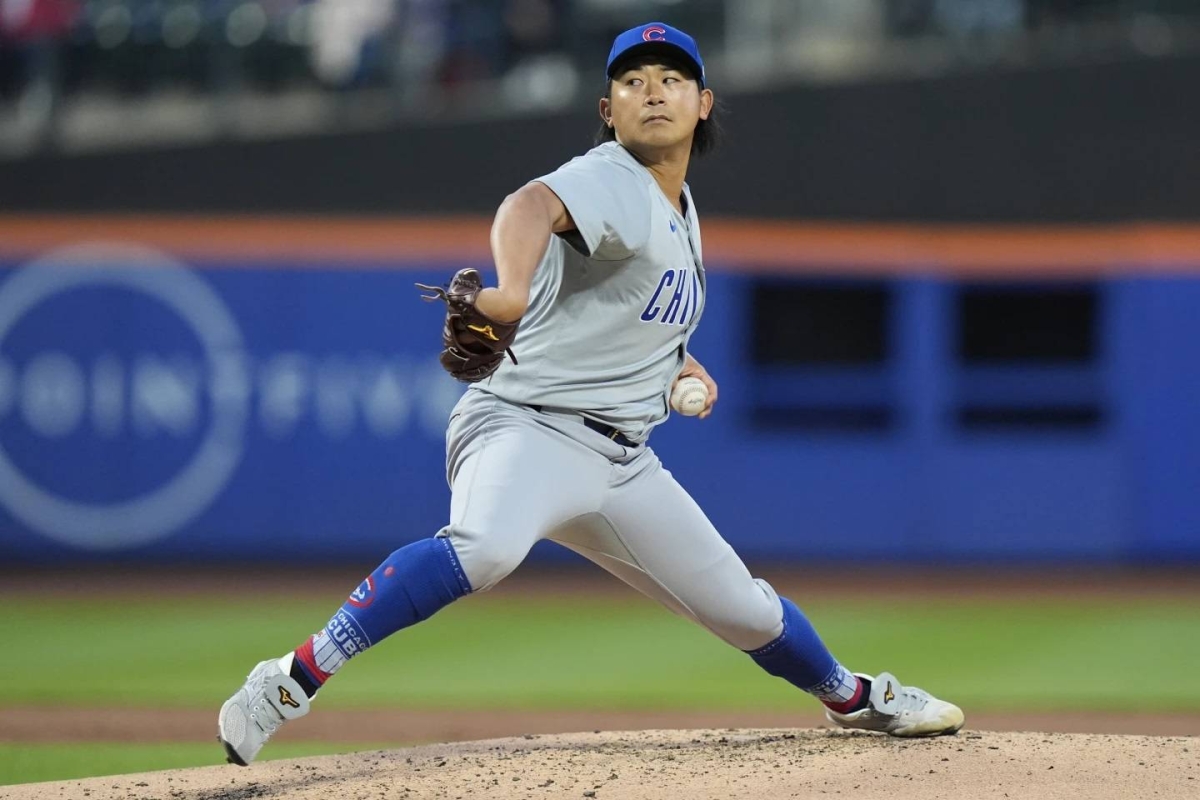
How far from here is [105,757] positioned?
5.09 meters

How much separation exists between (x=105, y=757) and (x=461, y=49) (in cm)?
736

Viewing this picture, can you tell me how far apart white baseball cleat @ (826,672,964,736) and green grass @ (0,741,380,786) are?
5.44ft

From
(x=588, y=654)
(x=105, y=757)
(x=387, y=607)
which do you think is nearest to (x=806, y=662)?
(x=387, y=607)

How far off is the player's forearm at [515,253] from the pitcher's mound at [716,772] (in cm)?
120

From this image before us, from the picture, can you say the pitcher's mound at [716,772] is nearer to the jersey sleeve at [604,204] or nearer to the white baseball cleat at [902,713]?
the white baseball cleat at [902,713]

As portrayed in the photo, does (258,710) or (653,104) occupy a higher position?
(653,104)

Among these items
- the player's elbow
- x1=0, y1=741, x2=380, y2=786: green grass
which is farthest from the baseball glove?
x1=0, y1=741, x2=380, y2=786: green grass

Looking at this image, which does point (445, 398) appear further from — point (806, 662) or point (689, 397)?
point (689, 397)

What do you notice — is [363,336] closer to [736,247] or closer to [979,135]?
[736,247]

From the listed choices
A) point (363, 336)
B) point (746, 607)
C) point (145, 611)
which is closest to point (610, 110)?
point (746, 607)

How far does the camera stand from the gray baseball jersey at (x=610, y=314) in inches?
139

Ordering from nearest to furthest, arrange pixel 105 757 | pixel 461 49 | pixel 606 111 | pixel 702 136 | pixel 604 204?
pixel 604 204, pixel 606 111, pixel 702 136, pixel 105 757, pixel 461 49

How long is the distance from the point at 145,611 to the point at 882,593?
171 inches

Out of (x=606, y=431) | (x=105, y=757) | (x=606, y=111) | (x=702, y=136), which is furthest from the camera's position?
(x=105, y=757)
